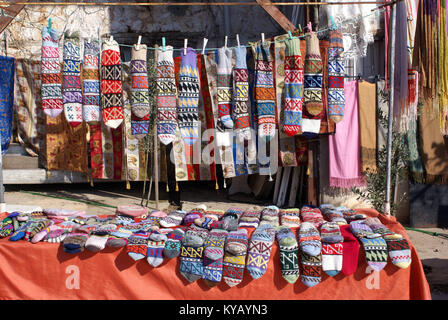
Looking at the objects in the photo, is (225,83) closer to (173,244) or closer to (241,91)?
(241,91)

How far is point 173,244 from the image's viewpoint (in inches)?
124

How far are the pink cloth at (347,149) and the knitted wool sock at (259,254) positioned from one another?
286 cm

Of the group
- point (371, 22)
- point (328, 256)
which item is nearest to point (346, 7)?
point (371, 22)

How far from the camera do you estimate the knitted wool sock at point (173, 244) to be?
3.10 m

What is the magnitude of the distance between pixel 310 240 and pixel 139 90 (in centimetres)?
242

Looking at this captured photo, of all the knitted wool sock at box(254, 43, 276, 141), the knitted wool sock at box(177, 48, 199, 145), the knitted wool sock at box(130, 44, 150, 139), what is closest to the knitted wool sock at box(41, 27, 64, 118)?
the knitted wool sock at box(130, 44, 150, 139)

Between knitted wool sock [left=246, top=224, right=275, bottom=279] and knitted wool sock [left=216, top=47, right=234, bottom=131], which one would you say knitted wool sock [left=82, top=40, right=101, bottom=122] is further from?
knitted wool sock [left=246, top=224, right=275, bottom=279]

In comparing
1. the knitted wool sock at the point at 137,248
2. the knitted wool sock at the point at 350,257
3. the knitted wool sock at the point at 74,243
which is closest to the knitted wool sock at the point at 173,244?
the knitted wool sock at the point at 137,248

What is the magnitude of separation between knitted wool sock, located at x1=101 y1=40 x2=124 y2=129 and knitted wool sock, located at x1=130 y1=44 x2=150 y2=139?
0.18 meters

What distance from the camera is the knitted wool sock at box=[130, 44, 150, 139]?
170 inches

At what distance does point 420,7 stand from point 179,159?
12.5 feet

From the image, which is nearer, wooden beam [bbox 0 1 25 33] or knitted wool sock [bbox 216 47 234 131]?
wooden beam [bbox 0 1 25 33]

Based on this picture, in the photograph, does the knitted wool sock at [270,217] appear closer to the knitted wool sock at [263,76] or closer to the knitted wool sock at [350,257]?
the knitted wool sock at [350,257]

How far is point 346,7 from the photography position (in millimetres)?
5668
